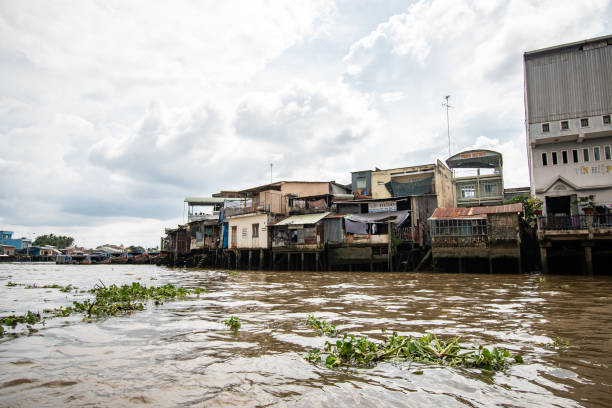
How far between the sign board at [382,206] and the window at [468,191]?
45.1 ft

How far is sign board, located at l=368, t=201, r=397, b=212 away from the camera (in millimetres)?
28547

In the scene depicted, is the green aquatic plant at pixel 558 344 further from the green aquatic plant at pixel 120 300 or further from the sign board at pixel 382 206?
the sign board at pixel 382 206

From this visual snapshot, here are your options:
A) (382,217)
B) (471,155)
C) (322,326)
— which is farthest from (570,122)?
(322,326)

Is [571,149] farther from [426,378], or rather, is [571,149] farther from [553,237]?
[426,378]

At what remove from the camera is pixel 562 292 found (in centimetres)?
1167

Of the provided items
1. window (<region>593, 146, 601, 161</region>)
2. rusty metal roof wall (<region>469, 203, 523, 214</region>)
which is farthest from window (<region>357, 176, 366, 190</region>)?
window (<region>593, 146, 601, 161</region>)

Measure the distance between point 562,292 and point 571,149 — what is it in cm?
1494

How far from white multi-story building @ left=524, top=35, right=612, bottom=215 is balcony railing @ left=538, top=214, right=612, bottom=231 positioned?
2.65m

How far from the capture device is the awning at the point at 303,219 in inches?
1169

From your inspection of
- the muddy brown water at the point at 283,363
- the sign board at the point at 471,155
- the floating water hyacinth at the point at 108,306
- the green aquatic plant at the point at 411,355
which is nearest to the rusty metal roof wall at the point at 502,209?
the muddy brown water at the point at 283,363

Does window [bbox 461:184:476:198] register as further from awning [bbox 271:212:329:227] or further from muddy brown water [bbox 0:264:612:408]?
muddy brown water [bbox 0:264:612:408]

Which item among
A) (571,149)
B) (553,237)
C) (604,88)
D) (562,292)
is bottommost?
(562,292)

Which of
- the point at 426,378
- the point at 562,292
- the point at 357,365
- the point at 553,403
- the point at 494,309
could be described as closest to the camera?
the point at 553,403

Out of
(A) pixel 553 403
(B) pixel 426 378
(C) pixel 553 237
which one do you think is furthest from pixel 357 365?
(C) pixel 553 237
